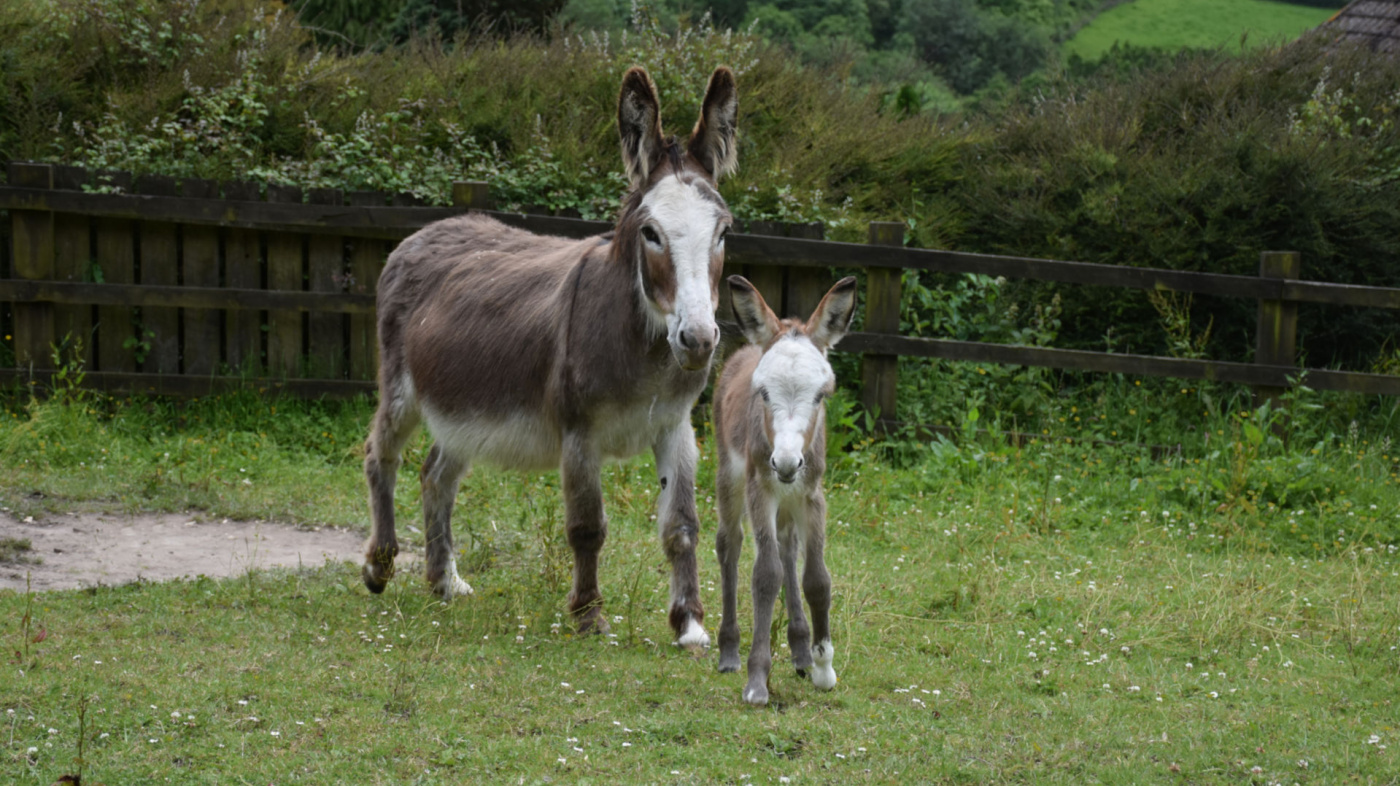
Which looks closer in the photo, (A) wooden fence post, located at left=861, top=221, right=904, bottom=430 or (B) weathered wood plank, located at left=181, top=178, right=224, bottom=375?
(A) wooden fence post, located at left=861, top=221, right=904, bottom=430

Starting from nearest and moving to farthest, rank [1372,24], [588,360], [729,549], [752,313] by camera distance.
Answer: [752,313] → [729,549] → [588,360] → [1372,24]

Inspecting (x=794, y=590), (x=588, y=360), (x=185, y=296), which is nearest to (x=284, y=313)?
(x=185, y=296)

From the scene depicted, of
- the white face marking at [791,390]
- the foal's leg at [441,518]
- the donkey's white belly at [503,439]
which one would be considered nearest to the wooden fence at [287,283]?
the foal's leg at [441,518]

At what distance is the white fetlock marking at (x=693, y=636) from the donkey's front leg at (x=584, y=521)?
0.37 meters

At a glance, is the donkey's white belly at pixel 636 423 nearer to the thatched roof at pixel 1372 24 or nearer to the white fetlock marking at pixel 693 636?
the white fetlock marking at pixel 693 636

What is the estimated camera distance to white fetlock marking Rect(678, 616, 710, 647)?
15.8ft

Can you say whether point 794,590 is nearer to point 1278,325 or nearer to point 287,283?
point 1278,325

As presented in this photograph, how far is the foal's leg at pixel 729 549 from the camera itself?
14.5 feet

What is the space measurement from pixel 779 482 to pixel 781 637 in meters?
1.23

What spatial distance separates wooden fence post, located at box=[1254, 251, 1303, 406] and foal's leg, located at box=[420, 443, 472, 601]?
5920 millimetres

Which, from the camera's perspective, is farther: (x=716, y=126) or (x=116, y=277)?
(x=116, y=277)

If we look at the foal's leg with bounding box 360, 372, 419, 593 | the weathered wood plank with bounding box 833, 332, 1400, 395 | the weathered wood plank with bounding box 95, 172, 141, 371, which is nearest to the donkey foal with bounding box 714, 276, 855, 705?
the foal's leg with bounding box 360, 372, 419, 593

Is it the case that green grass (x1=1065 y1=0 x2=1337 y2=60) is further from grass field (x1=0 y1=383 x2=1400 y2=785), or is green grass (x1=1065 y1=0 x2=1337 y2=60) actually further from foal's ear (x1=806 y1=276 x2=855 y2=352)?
foal's ear (x1=806 y1=276 x2=855 y2=352)

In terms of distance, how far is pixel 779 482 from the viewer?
407 centimetres
